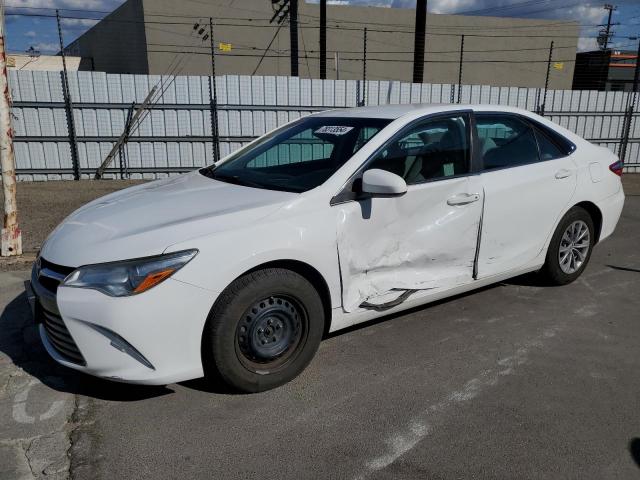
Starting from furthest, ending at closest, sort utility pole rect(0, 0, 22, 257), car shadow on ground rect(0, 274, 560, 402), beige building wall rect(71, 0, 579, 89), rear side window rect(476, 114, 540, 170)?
beige building wall rect(71, 0, 579, 89), utility pole rect(0, 0, 22, 257), rear side window rect(476, 114, 540, 170), car shadow on ground rect(0, 274, 560, 402)

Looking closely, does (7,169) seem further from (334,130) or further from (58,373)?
(334,130)

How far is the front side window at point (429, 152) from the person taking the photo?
378cm

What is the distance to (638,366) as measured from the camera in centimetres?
360

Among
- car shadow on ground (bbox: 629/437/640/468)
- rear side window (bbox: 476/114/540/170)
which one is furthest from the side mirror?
car shadow on ground (bbox: 629/437/640/468)

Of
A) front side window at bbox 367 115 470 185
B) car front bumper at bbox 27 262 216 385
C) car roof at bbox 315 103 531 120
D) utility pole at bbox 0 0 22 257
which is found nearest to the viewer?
car front bumper at bbox 27 262 216 385

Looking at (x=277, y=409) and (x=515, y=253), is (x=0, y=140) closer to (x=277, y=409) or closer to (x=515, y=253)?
(x=277, y=409)

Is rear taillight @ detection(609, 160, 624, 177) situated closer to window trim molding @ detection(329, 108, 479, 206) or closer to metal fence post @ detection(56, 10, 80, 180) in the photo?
window trim molding @ detection(329, 108, 479, 206)

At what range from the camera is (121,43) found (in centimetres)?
2738

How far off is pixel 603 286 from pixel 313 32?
2433 cm

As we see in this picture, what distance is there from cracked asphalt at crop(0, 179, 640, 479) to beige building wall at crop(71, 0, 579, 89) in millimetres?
16864

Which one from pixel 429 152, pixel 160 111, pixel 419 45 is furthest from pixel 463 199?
pixel 419 45

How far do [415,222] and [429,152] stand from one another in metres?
0.61

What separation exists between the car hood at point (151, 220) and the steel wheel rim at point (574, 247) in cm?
278

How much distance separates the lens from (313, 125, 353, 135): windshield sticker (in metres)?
4.04
